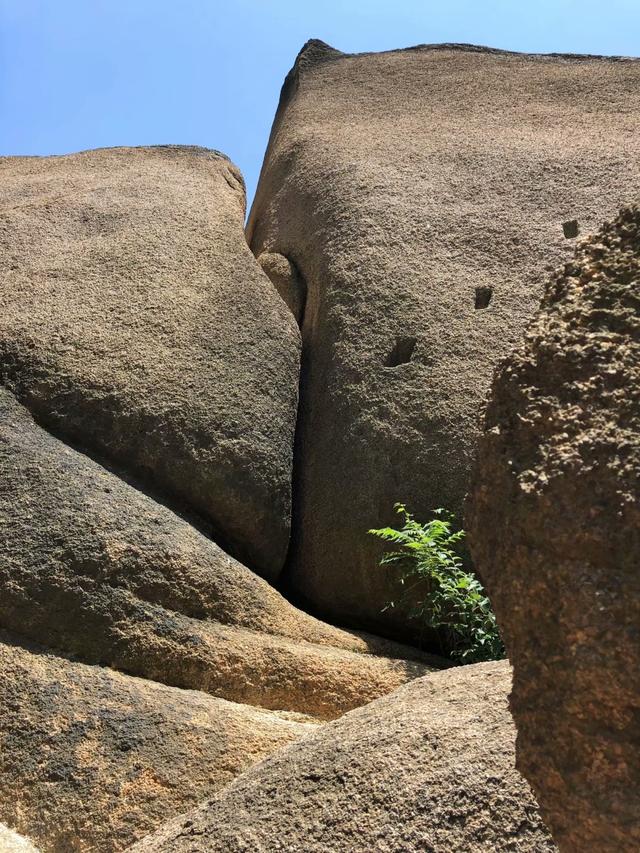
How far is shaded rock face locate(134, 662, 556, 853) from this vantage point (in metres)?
2.42

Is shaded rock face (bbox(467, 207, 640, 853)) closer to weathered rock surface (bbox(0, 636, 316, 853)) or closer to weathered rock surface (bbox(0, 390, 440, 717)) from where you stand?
weathered rock surface (bbox(0, 636, 316, 853))

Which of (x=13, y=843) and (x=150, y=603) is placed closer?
(x=13, y=843)

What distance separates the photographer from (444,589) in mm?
4359

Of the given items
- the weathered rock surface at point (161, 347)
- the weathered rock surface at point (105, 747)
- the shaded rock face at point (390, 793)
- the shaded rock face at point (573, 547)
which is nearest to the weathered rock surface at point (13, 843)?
the weathered rock surface at point (105, 747)

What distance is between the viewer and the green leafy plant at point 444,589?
421 centimetres

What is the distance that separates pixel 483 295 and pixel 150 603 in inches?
98.4

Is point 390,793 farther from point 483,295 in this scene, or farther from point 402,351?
point 483,295

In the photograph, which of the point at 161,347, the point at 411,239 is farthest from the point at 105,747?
the point at 411,239

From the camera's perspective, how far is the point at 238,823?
2602mm

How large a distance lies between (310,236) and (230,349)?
1280 millimetres

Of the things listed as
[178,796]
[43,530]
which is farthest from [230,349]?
[178,796]

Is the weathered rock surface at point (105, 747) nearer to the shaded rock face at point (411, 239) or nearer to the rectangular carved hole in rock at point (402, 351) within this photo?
the shaded rock face at point (411, 239)

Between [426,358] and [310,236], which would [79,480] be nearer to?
[426,358]

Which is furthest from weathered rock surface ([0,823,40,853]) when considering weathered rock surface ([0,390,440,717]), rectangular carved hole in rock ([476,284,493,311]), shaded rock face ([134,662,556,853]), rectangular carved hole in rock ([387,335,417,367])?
rectangular carved hole in rock ([476,284,493,311])
